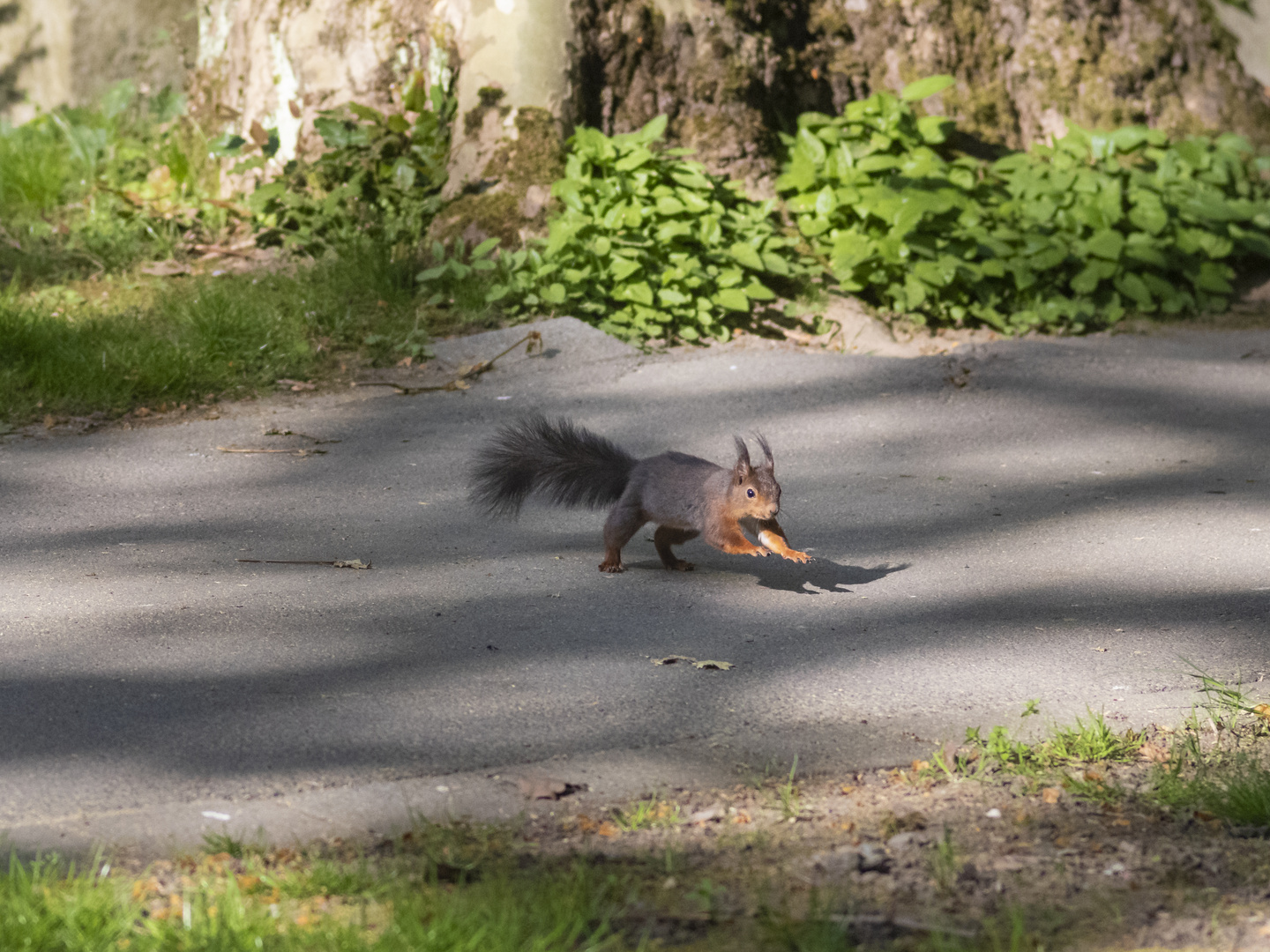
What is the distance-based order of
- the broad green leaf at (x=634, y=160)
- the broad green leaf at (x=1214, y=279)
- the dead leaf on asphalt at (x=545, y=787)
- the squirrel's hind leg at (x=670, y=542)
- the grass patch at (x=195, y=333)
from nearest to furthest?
the dead leaf on asphalt at (x=545, y=787) → the squirrel's hind leg at (x=670, y=542) → the grass patch at (x=195, y=333) → the broad green leaf at (x=634, y=160) → the broad green leaf at (x=1214, y=279)

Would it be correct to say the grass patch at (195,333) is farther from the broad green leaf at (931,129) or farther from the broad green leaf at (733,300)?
the broad green leaf at (931,129)

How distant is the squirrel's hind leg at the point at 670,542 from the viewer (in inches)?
187

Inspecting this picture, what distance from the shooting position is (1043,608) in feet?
14.1

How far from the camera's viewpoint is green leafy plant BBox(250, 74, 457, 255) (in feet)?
29.6

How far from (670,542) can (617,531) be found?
251 mm

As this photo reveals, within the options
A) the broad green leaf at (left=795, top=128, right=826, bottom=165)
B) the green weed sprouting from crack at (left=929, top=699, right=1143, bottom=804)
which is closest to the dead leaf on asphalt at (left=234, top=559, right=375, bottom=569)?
the green weed sprouting from crack at (left=929, top=699, right=1143, bottom=804)

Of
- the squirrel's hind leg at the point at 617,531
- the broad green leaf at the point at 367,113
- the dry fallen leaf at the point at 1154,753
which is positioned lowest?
the dry fallen leaf at the point at 1154,753

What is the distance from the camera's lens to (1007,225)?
9320 mm

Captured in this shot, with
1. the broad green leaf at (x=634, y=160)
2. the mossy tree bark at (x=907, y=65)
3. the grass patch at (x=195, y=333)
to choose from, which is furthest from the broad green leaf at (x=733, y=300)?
the grass patch at (x=195, y=333)

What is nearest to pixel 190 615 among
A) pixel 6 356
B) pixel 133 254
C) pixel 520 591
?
pixel 520 591

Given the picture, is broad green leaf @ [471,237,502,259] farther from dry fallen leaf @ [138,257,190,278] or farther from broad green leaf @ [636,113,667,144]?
dry fallen leaf @ [138,257,190,278]

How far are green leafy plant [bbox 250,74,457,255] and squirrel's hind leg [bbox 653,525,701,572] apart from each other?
4793 millimetres

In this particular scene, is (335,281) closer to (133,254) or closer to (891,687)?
(133,254)

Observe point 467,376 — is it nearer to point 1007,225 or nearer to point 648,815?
point 1007,225
